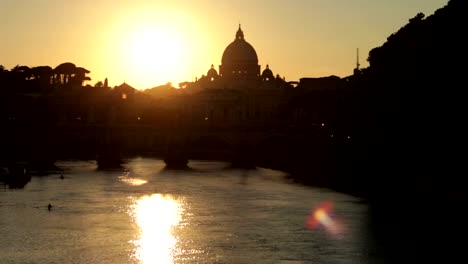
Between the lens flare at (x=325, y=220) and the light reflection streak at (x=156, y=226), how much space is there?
579 centimetres

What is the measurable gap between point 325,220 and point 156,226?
7099 mm

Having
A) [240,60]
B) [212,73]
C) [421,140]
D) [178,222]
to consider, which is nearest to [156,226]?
[178,222]

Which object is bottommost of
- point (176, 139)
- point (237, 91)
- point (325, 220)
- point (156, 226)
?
point (156, 226)

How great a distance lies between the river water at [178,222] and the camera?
1697 inches

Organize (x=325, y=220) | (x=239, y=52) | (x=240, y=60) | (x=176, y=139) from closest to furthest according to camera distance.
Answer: (x=325, y=220), (x=176, y=139), (x=239, y=52), (x=240, y=60)

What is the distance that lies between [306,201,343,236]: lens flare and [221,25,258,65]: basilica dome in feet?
345

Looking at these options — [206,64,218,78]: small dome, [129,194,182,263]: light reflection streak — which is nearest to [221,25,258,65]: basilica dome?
[206,64,218,78]: small dome

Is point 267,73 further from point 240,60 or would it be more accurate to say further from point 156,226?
point 156,226

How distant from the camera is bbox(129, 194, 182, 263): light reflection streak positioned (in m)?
43.5

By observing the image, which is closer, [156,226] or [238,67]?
[156,226]

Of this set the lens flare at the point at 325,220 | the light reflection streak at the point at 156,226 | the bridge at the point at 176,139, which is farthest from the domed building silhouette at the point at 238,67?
the lens flare at the point at 325,220

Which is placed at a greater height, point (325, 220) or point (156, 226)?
point (325, 220)

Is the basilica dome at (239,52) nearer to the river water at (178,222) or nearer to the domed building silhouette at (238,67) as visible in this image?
the domed building silhouette at (238,67)

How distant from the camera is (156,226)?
51.6 metres
